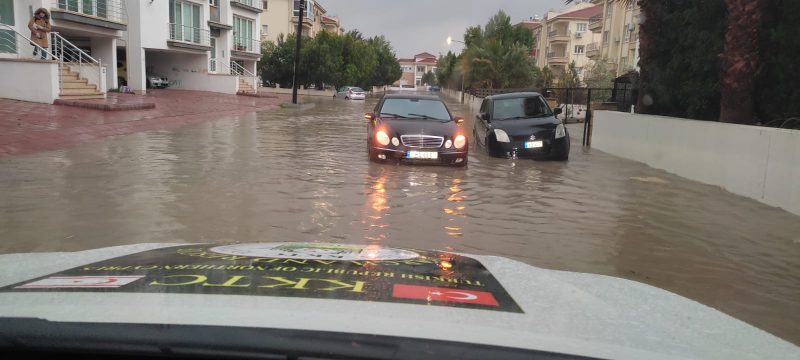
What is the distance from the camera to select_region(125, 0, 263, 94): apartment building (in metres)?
32.5

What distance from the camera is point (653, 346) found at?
1822 millimetres

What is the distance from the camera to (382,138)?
11.7 m

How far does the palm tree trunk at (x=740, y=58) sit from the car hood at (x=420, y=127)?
15.8ft

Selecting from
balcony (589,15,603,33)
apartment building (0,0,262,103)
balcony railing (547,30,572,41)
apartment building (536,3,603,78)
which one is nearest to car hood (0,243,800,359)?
apartment building (0,0,262,103)

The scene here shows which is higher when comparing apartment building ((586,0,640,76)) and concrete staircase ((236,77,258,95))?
apartment building ((586,0,640,76))

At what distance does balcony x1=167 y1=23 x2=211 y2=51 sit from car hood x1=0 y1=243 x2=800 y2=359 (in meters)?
35.8

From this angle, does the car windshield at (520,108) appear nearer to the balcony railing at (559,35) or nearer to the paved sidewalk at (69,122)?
the paved sidewalk at (69,122)

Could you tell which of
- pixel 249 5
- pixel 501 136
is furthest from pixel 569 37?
pixel 501 136

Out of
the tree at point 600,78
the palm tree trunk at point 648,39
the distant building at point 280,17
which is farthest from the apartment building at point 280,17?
the palm tree trunk at point 648,39

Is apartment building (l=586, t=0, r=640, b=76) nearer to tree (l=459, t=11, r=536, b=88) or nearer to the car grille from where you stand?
tree (l=459, t=11, r=536, b=88)

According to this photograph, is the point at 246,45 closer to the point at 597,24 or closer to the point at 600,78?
the point at 600,78

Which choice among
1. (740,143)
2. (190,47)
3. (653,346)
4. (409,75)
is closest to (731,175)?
(740,143)

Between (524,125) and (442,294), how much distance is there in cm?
1177

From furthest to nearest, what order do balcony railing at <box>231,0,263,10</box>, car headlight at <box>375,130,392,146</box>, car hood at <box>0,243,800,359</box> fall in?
balcony railing at <box>231,0,263,10</box>, car headlight at <box>375,130,392,146</box>, car hood at <box>0,243,800,359</box>
